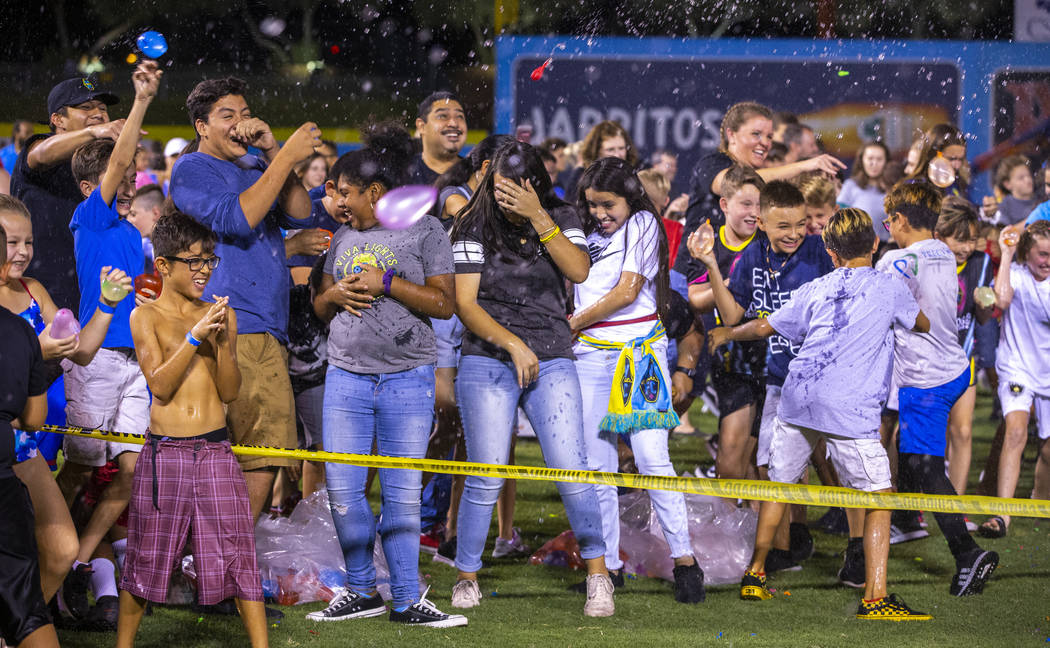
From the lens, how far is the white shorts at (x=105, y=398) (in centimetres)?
492

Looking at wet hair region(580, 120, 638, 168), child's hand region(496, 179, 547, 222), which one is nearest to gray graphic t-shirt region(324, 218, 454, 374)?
child's hand region(496, 179, 547, 222)

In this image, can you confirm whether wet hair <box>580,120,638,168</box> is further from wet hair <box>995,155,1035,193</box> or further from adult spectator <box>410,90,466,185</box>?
wet hair <box>995,155,1035,193</box>

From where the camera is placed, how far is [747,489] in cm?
417

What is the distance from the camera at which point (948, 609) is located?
5.15 m

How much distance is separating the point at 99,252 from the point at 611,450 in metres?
2.40

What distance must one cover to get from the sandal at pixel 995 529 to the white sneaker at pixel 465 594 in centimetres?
305

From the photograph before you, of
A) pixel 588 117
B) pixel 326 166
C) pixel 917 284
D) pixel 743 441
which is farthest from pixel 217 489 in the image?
pixel 588 117

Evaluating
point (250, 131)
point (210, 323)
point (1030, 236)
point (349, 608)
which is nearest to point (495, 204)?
point (250, 131)

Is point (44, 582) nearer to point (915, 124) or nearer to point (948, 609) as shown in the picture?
point (948, 609)

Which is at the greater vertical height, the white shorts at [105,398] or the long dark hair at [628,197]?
the long dark hair at [628,197]

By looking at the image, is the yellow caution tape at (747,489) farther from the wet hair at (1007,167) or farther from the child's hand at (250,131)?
the wet hair at (1007,167)

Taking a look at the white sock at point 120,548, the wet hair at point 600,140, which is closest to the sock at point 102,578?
the white sock at point 120,548

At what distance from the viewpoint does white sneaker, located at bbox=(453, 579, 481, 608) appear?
5047 millimetres

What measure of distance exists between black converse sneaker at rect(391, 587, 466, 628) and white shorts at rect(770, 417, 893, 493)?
1577mm
